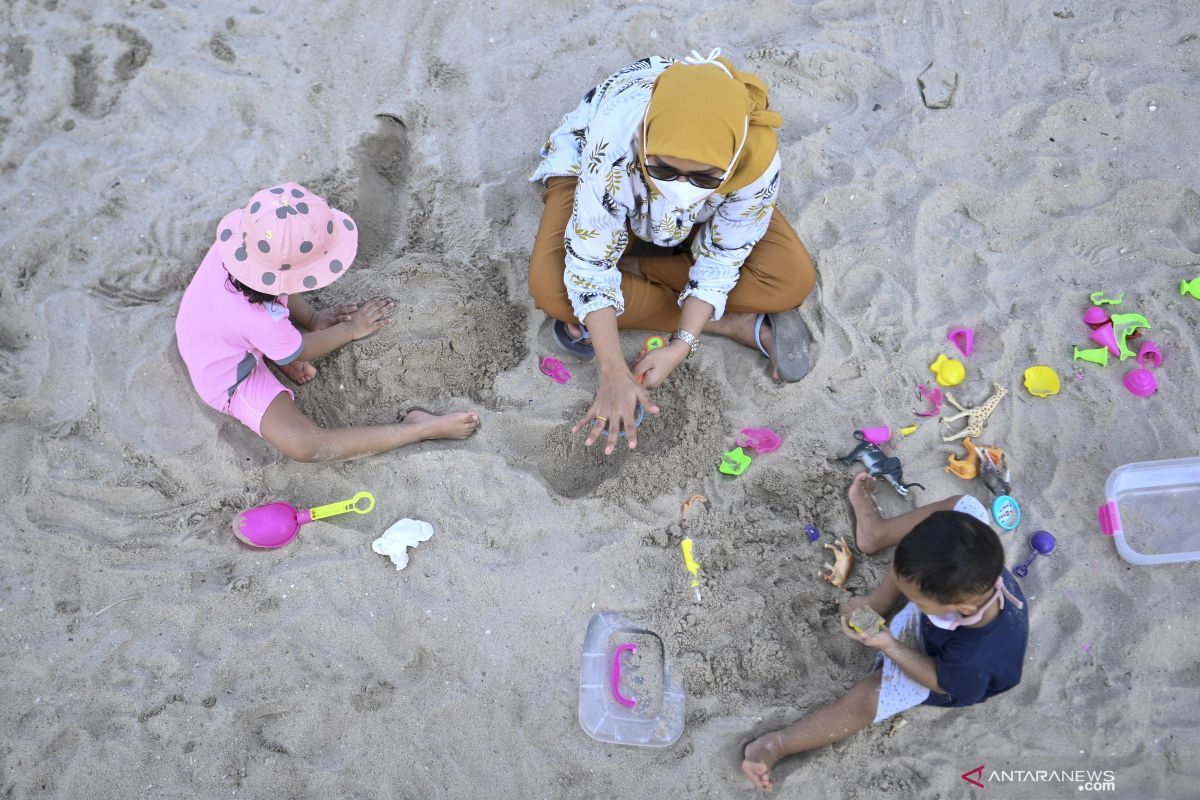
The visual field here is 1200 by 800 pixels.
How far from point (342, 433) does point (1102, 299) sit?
8.10 feet

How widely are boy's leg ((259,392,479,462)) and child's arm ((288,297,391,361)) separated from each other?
17 centimetres

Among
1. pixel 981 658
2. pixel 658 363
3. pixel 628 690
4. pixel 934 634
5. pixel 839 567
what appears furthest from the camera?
pixel 658 363

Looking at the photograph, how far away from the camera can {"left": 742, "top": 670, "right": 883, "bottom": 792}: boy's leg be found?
2.12 m

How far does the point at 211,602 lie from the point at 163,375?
2.50ft

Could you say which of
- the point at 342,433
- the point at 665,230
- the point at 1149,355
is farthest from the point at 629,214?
the point at 1149,355

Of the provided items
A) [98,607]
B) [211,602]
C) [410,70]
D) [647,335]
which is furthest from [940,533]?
[410,70]

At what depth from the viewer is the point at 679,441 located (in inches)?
102

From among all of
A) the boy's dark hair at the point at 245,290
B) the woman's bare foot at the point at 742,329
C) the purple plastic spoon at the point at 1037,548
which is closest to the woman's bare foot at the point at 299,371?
the boy's dark hair at the point at 245,290

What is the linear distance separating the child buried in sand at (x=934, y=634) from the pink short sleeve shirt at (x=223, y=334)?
1.75 m

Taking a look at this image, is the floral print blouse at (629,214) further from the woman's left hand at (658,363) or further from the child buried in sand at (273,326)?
the child buried in sand at (273,326)

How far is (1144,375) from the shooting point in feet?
8.38

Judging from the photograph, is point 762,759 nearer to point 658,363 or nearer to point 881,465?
point 881,465

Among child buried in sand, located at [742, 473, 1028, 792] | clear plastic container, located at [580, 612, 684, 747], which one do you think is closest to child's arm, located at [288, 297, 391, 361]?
clear plastic container, located at [580, 612, 684, 747]

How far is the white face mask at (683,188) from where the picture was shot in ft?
6.63
